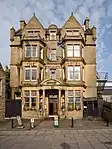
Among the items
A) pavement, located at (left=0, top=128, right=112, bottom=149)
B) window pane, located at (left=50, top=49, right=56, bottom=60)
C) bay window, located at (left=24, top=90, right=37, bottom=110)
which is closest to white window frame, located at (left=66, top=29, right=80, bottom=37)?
window pane, located at (left=50, top=49, right=56, bottom=60)

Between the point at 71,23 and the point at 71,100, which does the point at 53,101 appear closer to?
the point at 71,100

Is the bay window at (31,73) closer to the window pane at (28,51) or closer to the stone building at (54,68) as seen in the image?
the stone building at (54,68)

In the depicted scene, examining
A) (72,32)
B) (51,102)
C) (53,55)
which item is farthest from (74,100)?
(72,32)

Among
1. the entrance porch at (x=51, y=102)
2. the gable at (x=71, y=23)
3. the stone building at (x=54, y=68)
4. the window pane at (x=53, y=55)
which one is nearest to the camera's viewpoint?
the entrance porch at (x=51, y=102)

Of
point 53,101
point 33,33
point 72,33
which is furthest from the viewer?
point 33,33

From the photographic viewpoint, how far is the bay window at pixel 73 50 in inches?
1699

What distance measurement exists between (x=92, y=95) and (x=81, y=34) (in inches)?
410

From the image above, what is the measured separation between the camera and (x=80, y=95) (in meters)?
42.1

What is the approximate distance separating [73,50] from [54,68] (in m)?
4.62

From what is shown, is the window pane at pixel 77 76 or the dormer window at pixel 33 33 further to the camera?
the dormer window at pixel 33 33

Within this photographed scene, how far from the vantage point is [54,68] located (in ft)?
149

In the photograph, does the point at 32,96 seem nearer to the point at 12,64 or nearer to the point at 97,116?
the point at 12,64

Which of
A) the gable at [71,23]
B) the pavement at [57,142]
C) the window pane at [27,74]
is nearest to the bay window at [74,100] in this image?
the window pane at [27,74]

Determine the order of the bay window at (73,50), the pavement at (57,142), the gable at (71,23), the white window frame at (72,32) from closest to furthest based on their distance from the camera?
the pavement at (57,142) → the bay window at (73,50) → the white window frame at (72,32) → the gable at (71,23)
